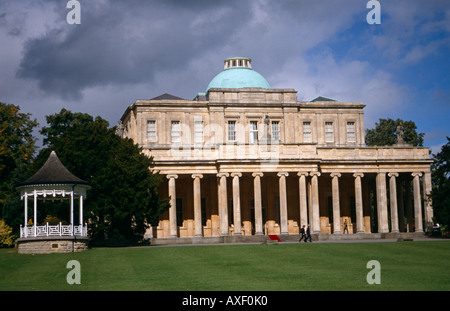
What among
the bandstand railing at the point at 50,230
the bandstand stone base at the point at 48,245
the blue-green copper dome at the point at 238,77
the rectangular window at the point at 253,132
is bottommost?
the bandstand stone base at the point at 48,245

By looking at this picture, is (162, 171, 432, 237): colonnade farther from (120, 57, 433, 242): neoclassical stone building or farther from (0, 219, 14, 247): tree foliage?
(0, 219, 14, 247): tree foliage

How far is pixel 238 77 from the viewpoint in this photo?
74.9m

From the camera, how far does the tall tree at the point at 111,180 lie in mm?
52188

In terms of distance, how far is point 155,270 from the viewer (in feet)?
102

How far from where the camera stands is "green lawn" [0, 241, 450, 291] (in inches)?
995

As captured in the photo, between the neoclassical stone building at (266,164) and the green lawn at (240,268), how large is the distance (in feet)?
62.0

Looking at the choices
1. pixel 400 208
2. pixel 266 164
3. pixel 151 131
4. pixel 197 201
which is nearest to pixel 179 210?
pixel 197 201

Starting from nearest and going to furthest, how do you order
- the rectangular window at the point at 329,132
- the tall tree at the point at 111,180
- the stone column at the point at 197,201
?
the tall tree at the point at 111,180
the stone column at the point at 197,201
the rectangular window at the point at 329,132

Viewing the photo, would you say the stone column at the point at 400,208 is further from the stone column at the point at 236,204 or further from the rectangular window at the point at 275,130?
the stone column at the point at 236,204

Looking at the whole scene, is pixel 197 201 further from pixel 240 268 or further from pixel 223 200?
pixel 240 268

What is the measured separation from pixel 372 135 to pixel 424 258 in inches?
2521

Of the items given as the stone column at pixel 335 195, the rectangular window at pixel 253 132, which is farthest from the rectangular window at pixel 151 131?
the stone column at pixel 335 195

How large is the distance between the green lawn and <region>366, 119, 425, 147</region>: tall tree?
5257 cm
